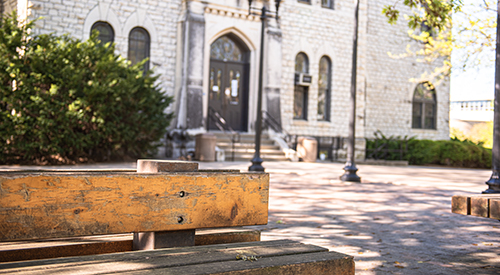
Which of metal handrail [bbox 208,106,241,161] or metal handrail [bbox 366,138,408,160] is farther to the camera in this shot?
metal handrail [bbox 366,138,408,160]

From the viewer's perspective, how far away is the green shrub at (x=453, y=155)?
18453 mm

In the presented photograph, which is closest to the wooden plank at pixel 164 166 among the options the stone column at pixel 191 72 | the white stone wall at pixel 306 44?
the stone column at pixel 191 72

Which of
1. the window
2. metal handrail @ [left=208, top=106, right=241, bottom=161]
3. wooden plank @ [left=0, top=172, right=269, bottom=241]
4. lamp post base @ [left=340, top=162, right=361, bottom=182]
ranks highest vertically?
the window

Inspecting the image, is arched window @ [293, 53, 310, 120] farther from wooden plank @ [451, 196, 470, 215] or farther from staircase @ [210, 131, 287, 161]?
wooden plank @ [451, 196, 470, 215]

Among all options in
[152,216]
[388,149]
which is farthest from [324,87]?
[152,216]

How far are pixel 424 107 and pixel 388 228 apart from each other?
1998cm

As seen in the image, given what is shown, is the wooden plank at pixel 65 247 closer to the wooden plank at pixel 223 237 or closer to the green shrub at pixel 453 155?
the wooden plank at pixel 223 237

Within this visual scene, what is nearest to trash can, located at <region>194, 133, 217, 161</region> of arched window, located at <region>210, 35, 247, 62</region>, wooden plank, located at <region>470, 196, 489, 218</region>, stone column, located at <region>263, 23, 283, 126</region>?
stone column, located at <region>263, 23, 283, 126</region>

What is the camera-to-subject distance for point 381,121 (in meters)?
22.1

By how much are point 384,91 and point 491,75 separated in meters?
6.38

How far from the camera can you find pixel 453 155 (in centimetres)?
1845

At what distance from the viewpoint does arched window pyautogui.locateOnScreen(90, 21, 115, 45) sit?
15.4 m

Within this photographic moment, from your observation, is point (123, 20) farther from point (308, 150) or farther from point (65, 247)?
point (65, 247)

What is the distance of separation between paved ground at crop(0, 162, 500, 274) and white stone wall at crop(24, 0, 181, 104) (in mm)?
8455
